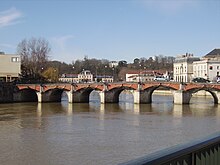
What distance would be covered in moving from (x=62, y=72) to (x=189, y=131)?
399 ft

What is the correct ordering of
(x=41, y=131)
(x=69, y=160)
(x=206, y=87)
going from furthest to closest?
1. (x=206, y=87)
2. (x=41, y=131)
3. (x=69, y=160)

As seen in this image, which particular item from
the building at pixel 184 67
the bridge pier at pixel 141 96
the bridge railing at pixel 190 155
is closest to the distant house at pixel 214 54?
the building at pixel 184 67

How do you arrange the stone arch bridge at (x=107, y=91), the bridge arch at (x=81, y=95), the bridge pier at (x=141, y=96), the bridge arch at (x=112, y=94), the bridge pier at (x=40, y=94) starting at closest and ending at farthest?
the stone arch bridge at (x=107, y=91), the bridge pier at (x=141, y=96), the bridge arch at (x=112, y=94), the bridge arch at (x=81, y=95), the bridge pier at (x=40, y=94)

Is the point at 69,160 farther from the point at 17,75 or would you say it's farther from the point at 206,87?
the point at 17,75

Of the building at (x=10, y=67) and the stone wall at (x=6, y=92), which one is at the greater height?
the building at (x=10, y=67)

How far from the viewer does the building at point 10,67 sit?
68.8 metres

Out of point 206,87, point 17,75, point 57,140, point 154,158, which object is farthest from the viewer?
point 17,75

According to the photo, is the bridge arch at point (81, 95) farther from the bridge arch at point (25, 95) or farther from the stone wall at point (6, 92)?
the stone wall at point (6, 92)

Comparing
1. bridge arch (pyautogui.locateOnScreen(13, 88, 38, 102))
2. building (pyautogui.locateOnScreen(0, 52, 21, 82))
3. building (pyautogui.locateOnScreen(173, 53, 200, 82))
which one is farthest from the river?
building (pyautogui.locateOnScreen(173, 53, 200, 82))

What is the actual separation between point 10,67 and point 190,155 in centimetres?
6885

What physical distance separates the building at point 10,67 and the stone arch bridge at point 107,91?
6751 millimetres

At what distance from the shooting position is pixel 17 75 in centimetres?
6931

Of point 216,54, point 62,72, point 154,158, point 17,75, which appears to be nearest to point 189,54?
point 216,54

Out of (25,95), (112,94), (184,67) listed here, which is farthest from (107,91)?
(184,67)
